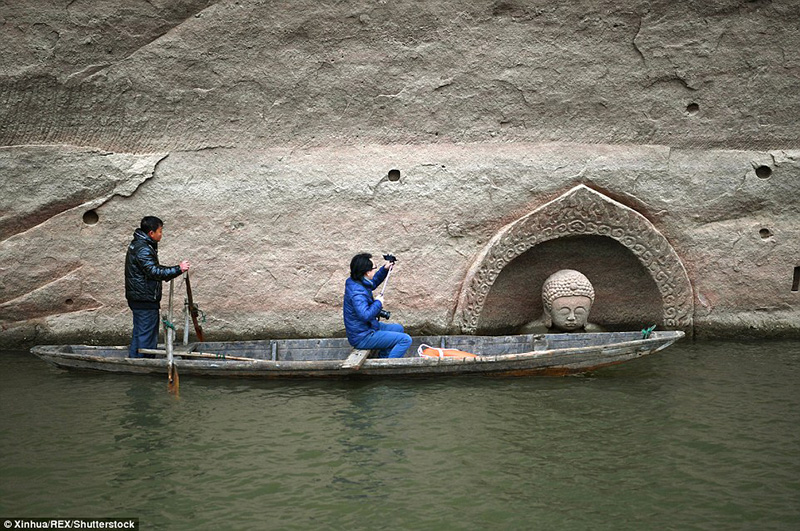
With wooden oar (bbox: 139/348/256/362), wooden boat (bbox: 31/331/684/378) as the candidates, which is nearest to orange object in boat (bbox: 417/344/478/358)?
wooden boat (bbox: 31/331/684/378)

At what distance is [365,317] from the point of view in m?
7.03

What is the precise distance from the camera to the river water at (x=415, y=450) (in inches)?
177

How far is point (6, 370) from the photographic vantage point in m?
7.44

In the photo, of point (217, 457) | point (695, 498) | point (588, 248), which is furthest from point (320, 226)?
point (695, 498)

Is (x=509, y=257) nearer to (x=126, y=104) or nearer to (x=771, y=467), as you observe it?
(x=771, y=467)

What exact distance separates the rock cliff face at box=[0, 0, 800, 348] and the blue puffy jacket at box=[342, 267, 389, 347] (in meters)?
1.14

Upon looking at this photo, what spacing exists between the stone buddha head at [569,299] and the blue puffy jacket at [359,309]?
1.88 metres

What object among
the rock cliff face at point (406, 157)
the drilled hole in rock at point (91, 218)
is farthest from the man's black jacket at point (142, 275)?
the drilled hole in rock at point (91, 218)

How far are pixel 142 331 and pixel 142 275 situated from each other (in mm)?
519

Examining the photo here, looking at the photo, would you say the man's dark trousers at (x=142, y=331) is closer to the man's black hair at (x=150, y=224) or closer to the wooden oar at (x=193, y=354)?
the wooden oar at (x=193, y=354)

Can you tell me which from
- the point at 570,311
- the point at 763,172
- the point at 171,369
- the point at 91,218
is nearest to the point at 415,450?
the point at 171,369

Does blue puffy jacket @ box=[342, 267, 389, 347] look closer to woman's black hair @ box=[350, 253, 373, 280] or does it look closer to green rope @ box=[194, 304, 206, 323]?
woman's black hair @ box=[350, 253, 373, 280]

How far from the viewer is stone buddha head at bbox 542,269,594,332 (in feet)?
25.7

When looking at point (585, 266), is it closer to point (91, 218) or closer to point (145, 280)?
point (145, 280)
